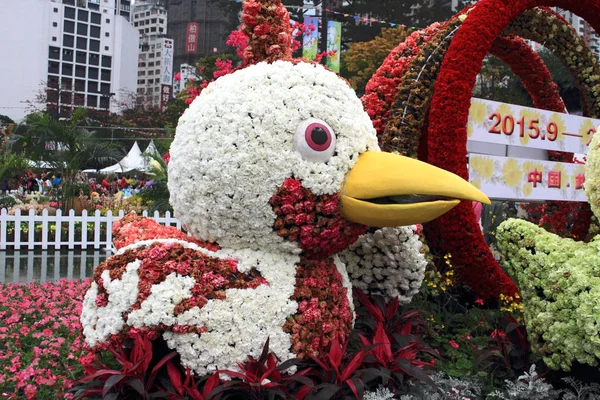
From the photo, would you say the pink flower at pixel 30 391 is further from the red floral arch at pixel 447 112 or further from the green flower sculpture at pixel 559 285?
the red floral arch at pixel 447 112

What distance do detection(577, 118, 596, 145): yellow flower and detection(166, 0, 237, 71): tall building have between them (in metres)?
66.3

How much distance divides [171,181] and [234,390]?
1239 mm

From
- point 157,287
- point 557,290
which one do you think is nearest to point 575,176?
point 557,290

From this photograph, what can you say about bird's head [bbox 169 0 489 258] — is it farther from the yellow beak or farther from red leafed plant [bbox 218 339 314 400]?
red leafed plant [bbox 218 339 314 400]

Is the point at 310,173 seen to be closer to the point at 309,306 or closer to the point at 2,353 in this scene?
the point at 309,306

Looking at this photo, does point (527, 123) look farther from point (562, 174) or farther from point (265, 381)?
point (265, 381)

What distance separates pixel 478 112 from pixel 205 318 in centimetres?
332

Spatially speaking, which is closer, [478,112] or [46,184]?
[478,112]

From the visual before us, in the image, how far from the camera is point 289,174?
3.06 meters

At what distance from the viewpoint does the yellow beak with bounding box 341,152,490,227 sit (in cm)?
299

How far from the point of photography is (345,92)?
338cm

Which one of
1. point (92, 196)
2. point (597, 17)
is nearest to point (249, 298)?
point (597, 17)

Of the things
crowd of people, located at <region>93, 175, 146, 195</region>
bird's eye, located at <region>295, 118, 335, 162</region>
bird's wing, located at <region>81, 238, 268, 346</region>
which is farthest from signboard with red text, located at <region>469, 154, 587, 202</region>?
crowd of people, located at <region>93, 175, 146, 195</region>

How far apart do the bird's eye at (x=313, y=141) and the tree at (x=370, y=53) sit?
21660mm
